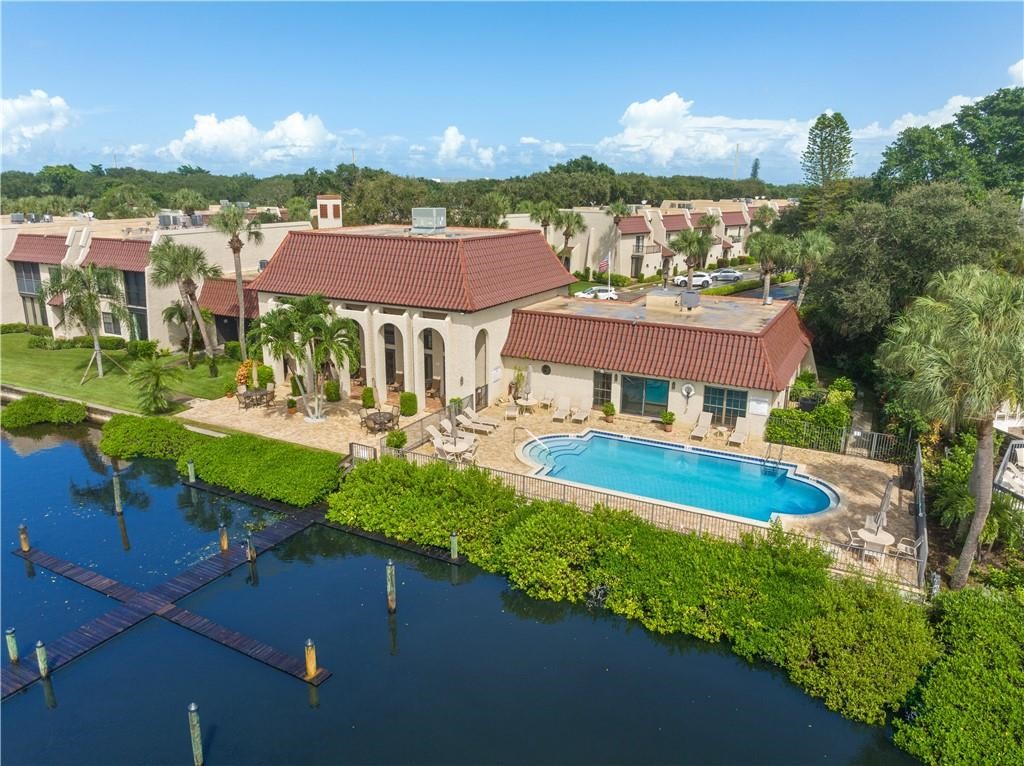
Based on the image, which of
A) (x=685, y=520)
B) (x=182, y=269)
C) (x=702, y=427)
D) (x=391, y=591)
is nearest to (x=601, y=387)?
(x=702, y=427)

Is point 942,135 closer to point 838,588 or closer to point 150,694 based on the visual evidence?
point 838,588

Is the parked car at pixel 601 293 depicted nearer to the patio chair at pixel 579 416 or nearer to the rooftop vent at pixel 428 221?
the rooftop vent at pixel 428 221

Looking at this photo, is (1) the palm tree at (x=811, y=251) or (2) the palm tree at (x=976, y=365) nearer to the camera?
(2) the palm tree at (x=976, y=365)

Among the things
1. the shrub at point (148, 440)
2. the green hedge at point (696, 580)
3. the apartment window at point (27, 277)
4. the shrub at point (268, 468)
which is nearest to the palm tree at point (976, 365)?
the green hedge at point (696, 580)

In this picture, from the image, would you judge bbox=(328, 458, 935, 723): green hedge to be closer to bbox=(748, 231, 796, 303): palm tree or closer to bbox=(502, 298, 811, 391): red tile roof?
bbox=(502, 298, 811, 391): red tile roof

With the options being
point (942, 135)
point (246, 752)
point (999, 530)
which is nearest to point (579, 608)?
point (246, 752)

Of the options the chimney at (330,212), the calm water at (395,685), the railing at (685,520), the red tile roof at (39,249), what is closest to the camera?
the calm water at (395,685)

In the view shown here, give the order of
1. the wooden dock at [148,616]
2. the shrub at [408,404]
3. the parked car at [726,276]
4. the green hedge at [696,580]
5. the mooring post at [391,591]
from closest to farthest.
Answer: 1. the green hedge at [696,580]
2. the wooden dock at [148,616]
3. the mooring post at [391,591]
4. the shrub at [408,404]
5. the parked car at [726,276]
